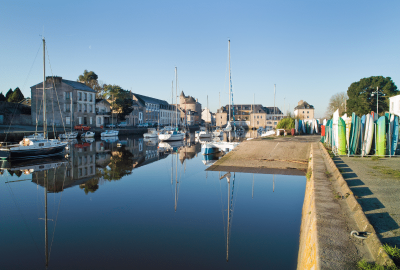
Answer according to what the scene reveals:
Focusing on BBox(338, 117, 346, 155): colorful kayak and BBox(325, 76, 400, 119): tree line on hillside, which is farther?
BBox(325, 76, 400, 119): tree line on hillside

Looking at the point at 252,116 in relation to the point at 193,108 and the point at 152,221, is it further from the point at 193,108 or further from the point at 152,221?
the point at 152,221

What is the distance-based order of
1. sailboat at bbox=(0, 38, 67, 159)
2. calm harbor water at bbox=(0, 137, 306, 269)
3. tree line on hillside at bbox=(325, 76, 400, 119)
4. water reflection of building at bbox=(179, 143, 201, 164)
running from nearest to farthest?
calm harbor water at bbox=(0, 137, 306, 269)
sailboat at bbox=(0, 38, 67, 159)
water reflection of building at bbox=(179, 143, 201, 164)
tree line on hillside at bbox=(325, 76, 400, 119)

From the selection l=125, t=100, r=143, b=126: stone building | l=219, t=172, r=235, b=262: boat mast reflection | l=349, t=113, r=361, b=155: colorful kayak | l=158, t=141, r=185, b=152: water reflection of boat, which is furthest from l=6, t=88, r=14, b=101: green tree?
l=349, t=113, r=361, b=155: colorful kayak

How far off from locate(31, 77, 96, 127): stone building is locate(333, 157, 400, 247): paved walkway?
53.7 metres

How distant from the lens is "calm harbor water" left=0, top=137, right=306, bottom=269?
687cm

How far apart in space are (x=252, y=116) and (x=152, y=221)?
108 metres

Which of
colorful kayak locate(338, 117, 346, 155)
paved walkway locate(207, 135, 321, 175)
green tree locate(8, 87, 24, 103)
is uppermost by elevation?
green tree locate(8, 87, 24, 103)

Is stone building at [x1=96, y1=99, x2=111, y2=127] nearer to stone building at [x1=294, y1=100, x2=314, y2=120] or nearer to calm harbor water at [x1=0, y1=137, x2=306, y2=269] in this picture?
calm harbor water at [x1=0, y1=137, x2=306, y2=269]

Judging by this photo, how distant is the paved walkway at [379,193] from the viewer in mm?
5348

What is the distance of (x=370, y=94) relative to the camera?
67688 mm

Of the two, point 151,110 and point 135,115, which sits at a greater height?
point 151,110

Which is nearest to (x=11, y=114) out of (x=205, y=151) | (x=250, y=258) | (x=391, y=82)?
(x=205, y=151)

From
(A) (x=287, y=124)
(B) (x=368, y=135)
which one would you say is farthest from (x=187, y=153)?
(B) (x=368, y=135)

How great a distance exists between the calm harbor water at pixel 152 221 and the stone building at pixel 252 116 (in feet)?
321
